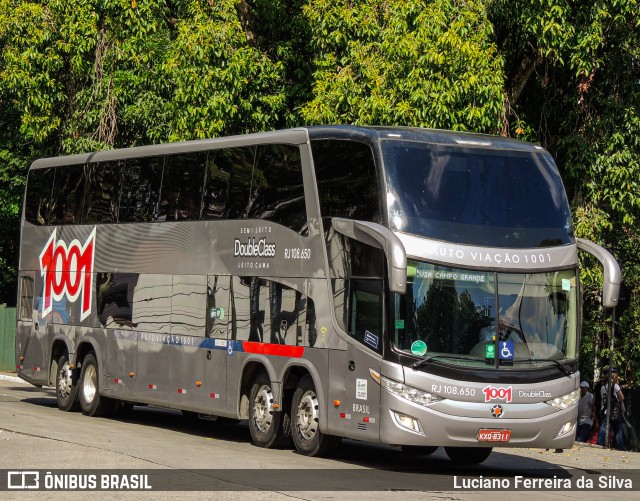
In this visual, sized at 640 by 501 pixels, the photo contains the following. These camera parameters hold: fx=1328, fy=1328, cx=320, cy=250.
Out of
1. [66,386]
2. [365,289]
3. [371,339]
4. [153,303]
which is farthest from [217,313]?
[66,386]

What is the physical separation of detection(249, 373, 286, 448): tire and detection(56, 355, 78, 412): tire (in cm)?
626

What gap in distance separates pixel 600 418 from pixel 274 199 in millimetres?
13117

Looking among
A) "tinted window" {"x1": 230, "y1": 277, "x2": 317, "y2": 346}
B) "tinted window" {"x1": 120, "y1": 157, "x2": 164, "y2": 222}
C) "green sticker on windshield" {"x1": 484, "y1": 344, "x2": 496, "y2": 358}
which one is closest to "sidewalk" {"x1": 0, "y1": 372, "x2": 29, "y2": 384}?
"tinted window" {"x1": 120, "y1": 157, "x2": 164, "y2": 222}

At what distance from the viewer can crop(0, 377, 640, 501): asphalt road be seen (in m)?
13.6

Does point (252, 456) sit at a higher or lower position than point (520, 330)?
lower

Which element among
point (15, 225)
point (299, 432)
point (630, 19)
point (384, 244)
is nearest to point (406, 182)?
point (384, 244)

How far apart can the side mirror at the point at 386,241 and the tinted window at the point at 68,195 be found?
8.82m

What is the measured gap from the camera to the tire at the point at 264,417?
59.8ft

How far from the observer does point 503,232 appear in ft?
53.7

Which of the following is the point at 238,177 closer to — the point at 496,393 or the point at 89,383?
the point at 496,393

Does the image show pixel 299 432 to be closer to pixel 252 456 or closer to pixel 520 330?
pixel 252 456

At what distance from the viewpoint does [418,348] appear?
15.8 metres

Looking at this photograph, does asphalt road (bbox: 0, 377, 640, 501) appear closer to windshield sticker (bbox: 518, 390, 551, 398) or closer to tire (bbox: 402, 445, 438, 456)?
tire (bbox: 402, 445, 438, 456)

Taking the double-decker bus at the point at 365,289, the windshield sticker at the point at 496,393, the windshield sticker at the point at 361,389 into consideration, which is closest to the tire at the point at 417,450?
the double-decker bus at the point at 365,289
